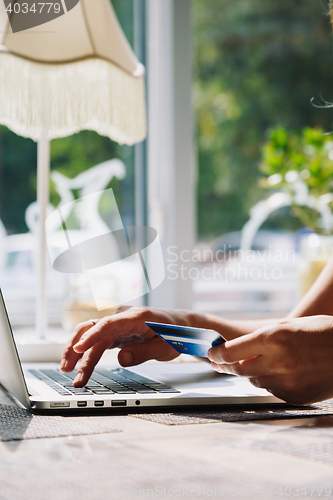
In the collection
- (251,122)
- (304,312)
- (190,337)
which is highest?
(251,122)

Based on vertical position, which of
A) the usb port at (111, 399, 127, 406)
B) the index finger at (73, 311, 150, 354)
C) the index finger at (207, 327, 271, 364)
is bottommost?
the usb port at (111, 399, 127, 406)

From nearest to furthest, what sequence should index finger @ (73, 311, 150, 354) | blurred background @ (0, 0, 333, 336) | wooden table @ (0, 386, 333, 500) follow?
Result: 1. wooden table @ (0, 386, 333, 500)
2. index finger @ (73, 311, 150, 354)
3. blurred background @ (0, 0, 333, 336)

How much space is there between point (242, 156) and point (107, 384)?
125cm

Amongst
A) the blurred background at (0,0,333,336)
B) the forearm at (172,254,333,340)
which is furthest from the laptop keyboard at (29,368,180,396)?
the blurred background at (0,0,333,336)

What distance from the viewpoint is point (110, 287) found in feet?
4.66

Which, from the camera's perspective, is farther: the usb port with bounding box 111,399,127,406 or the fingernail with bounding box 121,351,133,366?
the fingernail with bounding box 121,351,133,366

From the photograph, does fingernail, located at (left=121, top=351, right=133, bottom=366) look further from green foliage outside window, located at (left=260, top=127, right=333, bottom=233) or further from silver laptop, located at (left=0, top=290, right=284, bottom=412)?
green foliage outside window, located at (left=260, top=127, right=333, bottom=233)

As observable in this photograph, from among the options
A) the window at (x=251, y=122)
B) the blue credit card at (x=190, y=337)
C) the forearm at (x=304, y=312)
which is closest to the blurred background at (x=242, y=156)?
the window at (x=251, y=122)

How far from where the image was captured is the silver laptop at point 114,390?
1.93 ft

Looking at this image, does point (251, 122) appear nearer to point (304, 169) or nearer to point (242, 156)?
point (242, 156)

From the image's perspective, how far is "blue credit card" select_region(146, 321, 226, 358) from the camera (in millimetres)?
559

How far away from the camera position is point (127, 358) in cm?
77

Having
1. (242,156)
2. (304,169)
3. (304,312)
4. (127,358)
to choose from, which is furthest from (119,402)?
(242,156)

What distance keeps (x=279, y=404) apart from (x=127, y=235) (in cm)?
94
